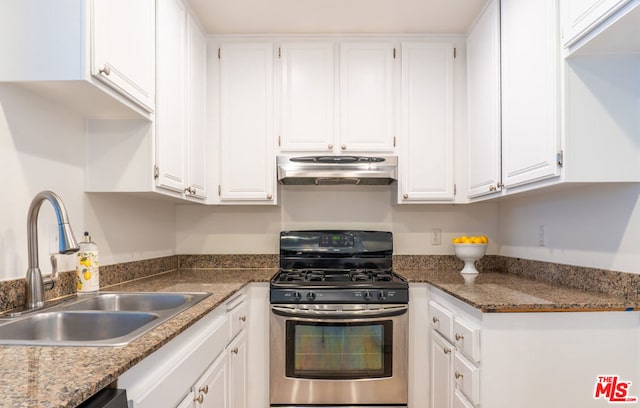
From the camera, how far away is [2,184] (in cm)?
139

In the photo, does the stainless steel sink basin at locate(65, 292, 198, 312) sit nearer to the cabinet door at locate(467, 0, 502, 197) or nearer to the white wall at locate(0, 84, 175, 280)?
the white wall at locate(0, 84, 175, 280)

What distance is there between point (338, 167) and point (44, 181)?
61.6 inches

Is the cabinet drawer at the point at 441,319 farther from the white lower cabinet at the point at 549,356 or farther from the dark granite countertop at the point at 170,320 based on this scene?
the white lower cabinet at the point at 549,356

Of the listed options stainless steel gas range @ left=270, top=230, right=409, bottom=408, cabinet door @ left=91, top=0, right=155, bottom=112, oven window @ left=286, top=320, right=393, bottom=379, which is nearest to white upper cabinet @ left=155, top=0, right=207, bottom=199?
cabinet door @ left=91, top=0, right=155, bottom=112

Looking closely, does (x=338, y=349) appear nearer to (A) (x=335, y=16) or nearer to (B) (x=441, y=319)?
(B) (x=441, y=319)

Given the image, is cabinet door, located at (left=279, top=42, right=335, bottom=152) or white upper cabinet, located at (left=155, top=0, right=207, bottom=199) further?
cabinet door, located at (left=279, top=42, right=335, bottom=152)

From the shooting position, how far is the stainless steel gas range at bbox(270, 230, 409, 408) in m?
2.28

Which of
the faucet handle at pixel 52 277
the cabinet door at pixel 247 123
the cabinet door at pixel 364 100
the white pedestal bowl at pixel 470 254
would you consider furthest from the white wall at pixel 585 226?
the faucet handle at pixel 52 277

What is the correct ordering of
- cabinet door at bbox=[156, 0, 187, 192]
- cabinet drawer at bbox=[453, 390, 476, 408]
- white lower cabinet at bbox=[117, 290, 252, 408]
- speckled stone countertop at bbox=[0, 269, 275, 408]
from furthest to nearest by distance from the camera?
cabinet door at bbox=[156, 0, 187, 192]
cabinet drawer at bbox=[453, 390, 476, 408]
white lower cabinet at bbox=[117, 290, 252, 408]
speckled stone countertop at bbox=[0, 269, 275, 408]

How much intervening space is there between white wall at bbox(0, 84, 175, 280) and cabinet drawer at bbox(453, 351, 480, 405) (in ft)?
5.76

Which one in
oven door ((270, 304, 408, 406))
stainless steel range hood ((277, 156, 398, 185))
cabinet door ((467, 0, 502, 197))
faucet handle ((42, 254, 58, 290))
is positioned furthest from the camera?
stainless steel range hood ((277, 156, 398, 185))

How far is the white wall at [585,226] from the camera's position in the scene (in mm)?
1635

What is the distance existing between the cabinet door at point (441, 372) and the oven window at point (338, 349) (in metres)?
0.25

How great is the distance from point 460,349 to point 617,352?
1.92 ft
